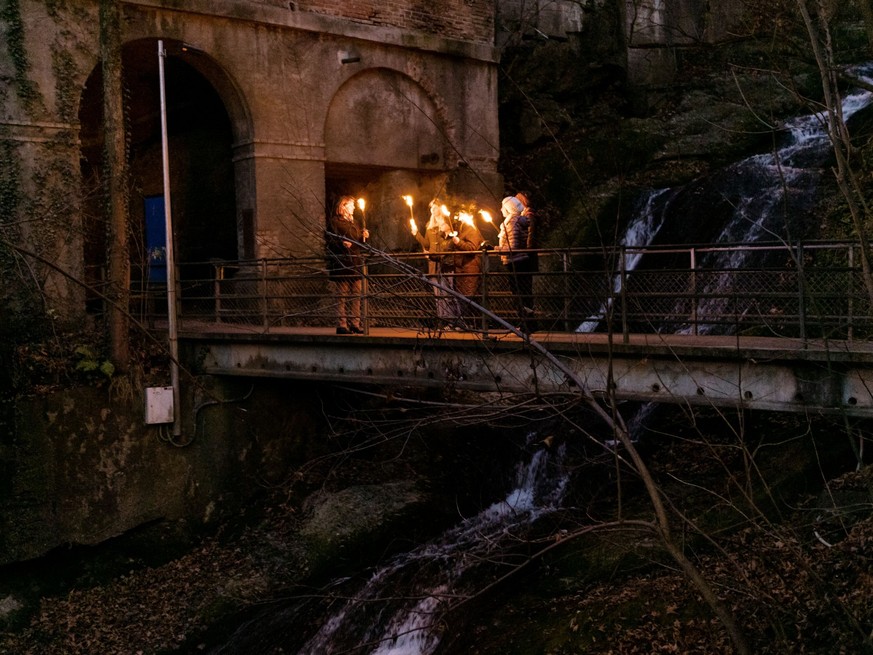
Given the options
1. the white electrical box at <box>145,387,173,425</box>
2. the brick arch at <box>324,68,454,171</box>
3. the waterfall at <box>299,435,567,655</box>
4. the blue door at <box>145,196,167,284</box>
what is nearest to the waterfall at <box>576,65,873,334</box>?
the waterfall at <box>299,435,567,655</box>

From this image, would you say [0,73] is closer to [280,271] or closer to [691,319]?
[280,271]

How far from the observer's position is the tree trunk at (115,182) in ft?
46.4

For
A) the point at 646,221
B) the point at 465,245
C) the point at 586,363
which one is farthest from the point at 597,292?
the point at 646,221

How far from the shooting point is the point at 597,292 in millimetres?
12977

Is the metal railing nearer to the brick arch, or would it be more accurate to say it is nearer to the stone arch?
the stone arch

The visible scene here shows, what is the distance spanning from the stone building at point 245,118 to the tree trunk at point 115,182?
30.5 inches

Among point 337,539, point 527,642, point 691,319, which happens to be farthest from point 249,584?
point 691,319

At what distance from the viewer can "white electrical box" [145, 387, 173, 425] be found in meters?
14.4

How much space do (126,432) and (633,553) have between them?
7.35 m

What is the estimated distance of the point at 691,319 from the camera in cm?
1105

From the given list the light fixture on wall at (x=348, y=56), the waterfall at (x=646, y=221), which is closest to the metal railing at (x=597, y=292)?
the waterfall at (x=646, y=221)

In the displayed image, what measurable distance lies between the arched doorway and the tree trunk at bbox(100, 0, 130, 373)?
15.6 ft

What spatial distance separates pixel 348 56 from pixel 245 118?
232 cm

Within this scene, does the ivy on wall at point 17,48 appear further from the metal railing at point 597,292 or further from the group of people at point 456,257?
the group of people at point 456,257
